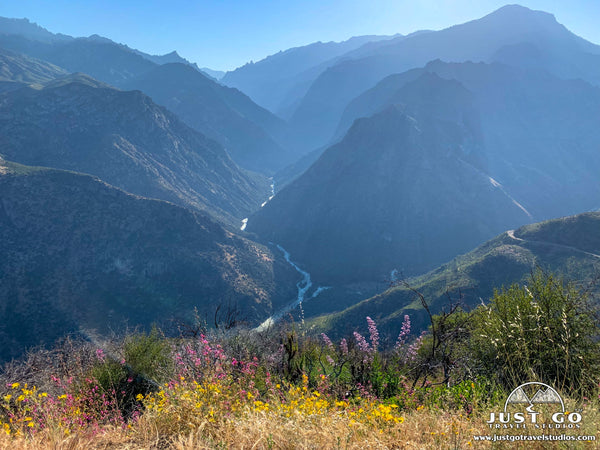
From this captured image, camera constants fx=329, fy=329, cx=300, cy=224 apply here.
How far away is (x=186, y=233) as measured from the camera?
344 ft

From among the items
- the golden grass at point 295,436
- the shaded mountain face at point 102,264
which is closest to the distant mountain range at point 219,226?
the shaded mountain face at point 102,264

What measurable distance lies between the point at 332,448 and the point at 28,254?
323 feet

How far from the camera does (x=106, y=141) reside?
14238 centimetres

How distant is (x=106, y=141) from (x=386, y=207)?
132 m

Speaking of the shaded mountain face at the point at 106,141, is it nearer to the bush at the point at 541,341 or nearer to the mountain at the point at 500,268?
the mountain at the point at 500,268

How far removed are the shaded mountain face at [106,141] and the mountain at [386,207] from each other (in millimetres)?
39808

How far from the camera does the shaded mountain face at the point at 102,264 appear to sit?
7025cm

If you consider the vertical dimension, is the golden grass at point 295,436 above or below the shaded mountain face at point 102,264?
above

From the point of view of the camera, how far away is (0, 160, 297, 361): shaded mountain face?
70.2 metres

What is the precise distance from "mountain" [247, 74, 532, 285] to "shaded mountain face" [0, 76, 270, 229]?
39808 mm

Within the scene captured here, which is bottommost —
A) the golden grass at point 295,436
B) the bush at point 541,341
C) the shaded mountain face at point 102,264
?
the shaded mountain face at point 102,264

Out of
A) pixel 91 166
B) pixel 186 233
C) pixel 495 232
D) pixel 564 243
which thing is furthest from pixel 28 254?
pixel 495 232

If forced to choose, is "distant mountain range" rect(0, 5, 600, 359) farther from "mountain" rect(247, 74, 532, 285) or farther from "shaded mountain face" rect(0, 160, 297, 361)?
"mountain" rect(247, 74, 532, 285)

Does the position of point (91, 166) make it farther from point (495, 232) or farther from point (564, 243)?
point (495, 232)
